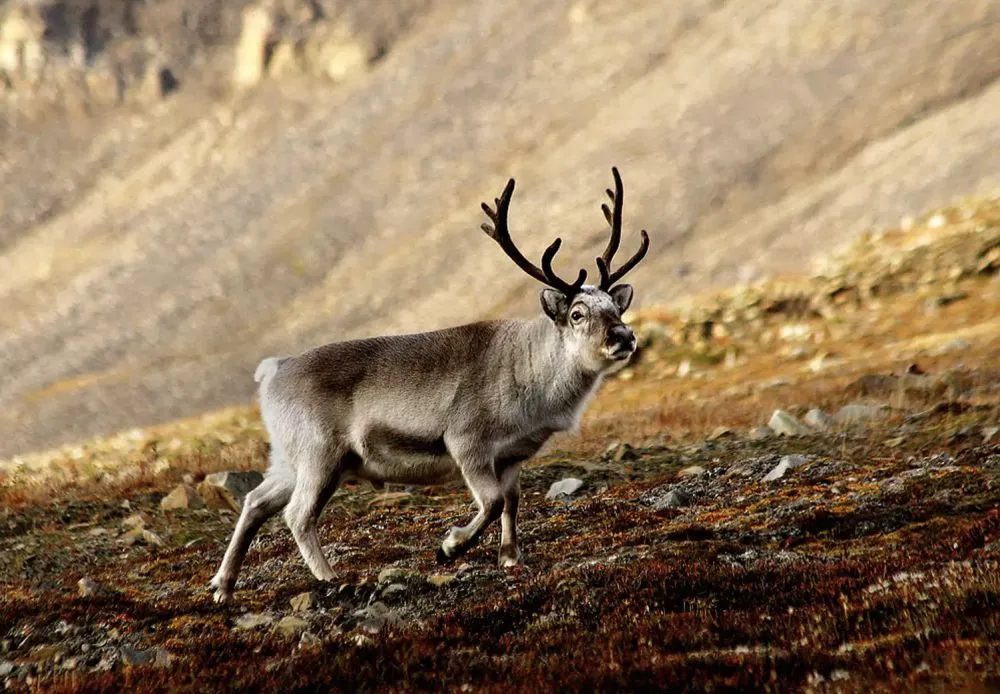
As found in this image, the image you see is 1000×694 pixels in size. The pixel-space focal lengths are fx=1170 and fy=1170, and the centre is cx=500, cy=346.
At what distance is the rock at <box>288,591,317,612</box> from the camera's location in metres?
11.0

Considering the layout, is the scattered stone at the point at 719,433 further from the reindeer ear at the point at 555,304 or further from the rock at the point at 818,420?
the reindeer ear at the point at 555,304

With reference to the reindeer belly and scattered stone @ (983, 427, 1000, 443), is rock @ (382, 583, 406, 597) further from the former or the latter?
scattered stone @ (983, 427, 1000, 443)

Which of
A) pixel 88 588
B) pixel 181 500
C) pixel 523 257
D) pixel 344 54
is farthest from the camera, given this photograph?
pixel 344 54

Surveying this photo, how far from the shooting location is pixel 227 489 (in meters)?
18.5

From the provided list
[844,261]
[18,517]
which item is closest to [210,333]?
[844,261]

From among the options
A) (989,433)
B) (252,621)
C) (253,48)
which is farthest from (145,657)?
(253,48)

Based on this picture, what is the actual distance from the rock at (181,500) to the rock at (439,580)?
26.8 ft

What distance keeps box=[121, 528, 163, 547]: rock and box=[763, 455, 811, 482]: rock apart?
28.3 feet

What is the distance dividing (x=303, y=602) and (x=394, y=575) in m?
0.99

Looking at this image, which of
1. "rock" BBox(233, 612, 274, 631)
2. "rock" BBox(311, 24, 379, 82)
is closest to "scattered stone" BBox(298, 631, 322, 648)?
"rock" BBox(233, 612, 274, 631)

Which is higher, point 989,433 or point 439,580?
point 439,580

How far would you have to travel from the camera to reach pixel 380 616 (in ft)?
33.6

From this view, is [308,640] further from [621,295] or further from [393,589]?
[621,295]

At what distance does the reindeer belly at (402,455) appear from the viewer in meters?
12.2
